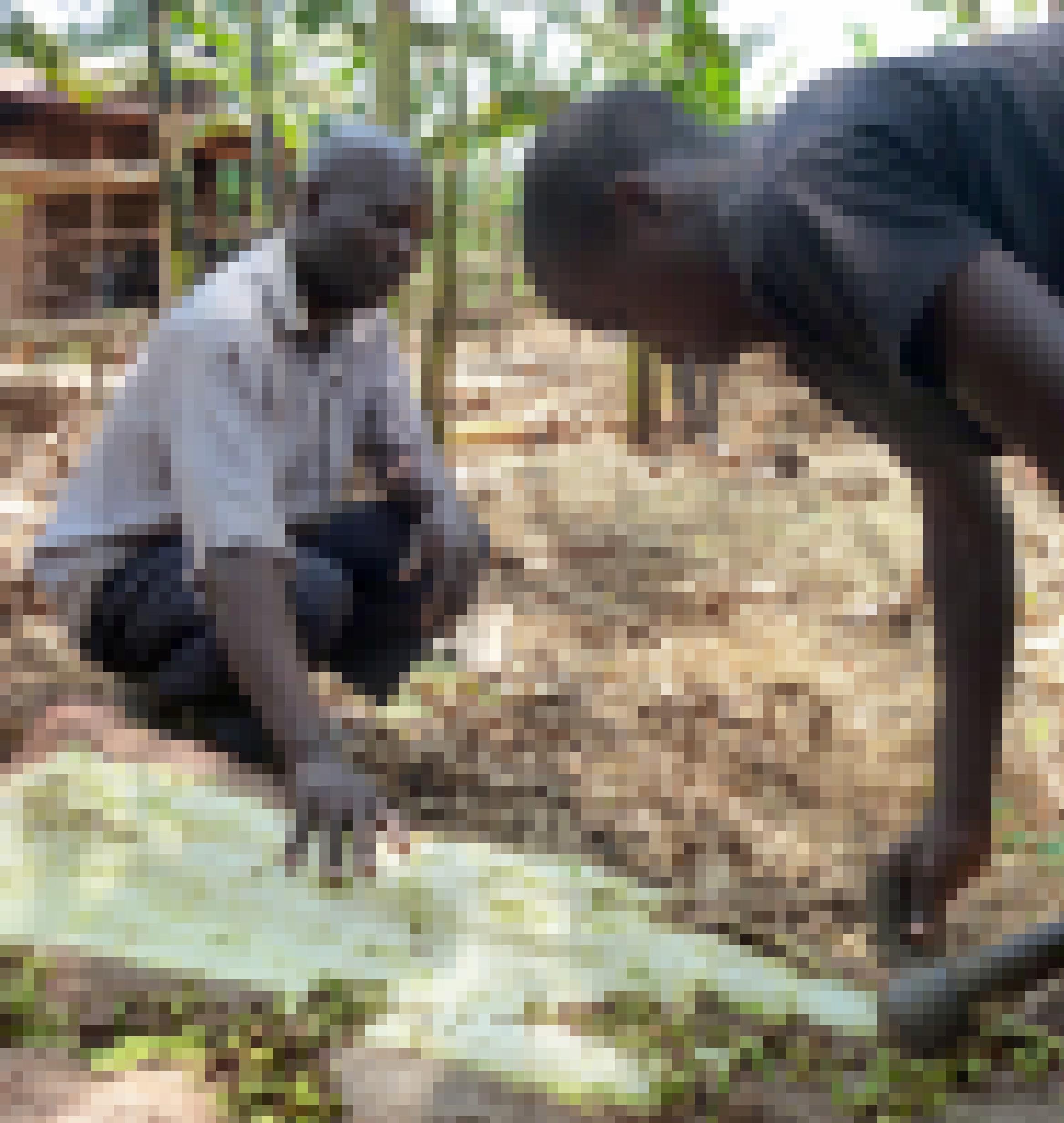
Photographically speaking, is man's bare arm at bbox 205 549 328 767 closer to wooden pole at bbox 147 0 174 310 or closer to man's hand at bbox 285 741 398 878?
man's hand at bbox 285 741 398 878

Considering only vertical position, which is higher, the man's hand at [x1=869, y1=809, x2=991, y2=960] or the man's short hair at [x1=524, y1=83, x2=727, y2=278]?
the man's short hair at [x1=524, y1=83, x2=727, y2=278]

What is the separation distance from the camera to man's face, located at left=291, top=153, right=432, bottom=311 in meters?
2.13

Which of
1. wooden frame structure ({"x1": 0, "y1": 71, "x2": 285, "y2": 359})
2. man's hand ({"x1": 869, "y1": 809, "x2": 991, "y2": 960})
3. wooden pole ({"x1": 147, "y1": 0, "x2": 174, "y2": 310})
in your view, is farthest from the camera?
wooden frame structure ({"x1": 0, "y1": 71, "x2": 285, "y2": 359})

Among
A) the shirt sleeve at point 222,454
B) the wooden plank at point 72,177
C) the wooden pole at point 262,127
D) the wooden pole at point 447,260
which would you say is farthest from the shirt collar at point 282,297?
the wooden plank at point 72,177

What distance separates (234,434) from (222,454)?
4 centimetres

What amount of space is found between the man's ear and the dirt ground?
19.2 inches

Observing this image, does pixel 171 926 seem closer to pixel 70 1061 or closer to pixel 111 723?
pixel 70 1061

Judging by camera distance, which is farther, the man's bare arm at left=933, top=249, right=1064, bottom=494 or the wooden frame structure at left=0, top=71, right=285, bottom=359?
the wooden frame structure at left=0, top=71, right=285, bottom=359

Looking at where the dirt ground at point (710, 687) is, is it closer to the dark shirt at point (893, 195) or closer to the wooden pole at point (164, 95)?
the dark shirt at point (893, 195)

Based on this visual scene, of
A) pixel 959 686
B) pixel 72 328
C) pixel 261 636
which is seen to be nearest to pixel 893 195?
pixel 959 686

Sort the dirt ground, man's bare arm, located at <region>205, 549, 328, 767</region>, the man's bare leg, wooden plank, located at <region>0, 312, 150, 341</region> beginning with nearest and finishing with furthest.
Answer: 1. the man's bare leg
2. man's bare arm, located at <region>205, 549, 328, 767</region>
3. the dirt ground
4. wooden plank, located at <region>0, 312, 150, 341</region>

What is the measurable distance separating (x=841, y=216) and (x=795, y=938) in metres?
1.29

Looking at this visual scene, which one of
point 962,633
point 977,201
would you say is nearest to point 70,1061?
point 962,633

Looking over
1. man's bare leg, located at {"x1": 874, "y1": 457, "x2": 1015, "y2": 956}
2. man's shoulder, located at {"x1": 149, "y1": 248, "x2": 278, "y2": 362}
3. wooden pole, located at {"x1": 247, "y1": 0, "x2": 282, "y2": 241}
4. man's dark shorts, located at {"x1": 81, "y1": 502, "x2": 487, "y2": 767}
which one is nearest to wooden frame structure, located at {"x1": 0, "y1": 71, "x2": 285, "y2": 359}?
wooden pole, located at {"x1": 247, "y1": 0, "x2": 282, "y2": 241}
